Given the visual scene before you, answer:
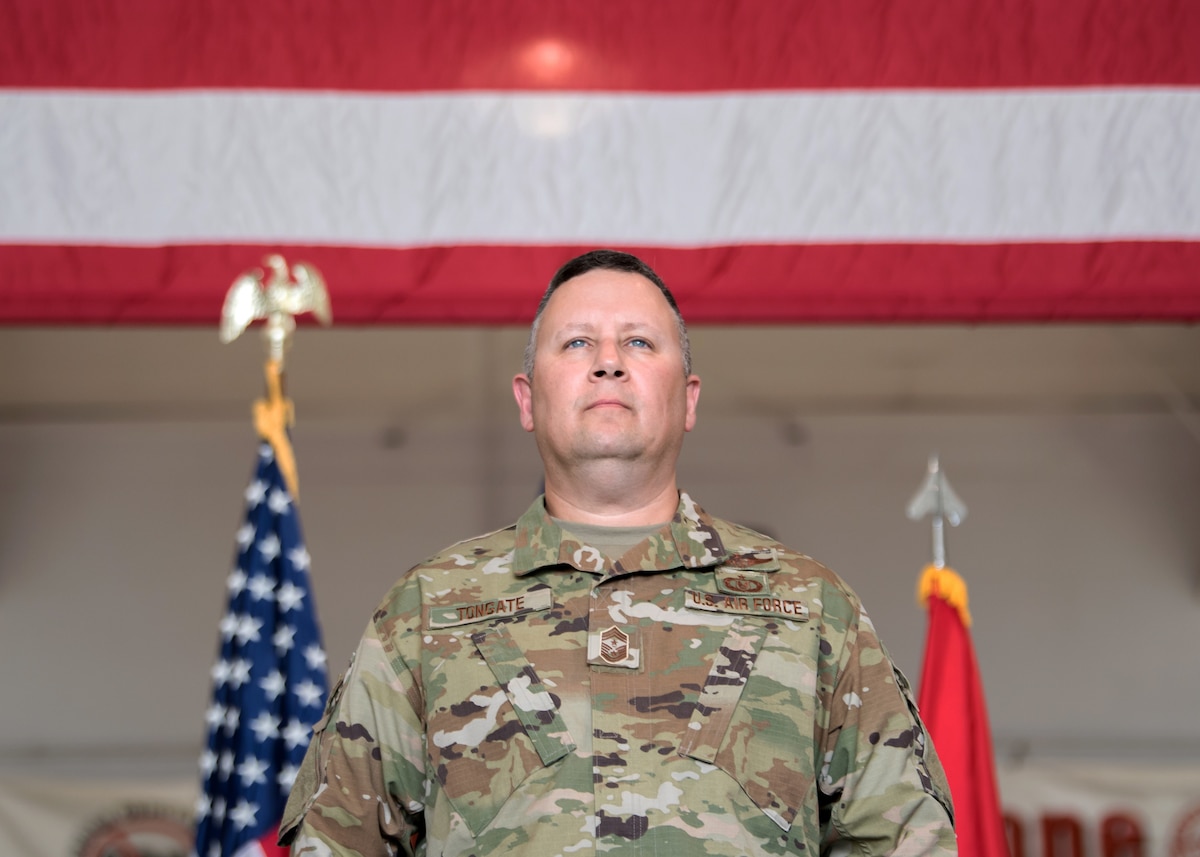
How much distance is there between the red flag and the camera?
1.82m

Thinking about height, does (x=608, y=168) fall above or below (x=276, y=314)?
above

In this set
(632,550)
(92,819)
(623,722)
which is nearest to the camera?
(623,722)

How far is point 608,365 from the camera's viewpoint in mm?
1229

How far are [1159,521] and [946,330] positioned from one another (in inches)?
36.0

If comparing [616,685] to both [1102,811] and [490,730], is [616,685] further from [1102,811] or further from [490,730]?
[1102,811]

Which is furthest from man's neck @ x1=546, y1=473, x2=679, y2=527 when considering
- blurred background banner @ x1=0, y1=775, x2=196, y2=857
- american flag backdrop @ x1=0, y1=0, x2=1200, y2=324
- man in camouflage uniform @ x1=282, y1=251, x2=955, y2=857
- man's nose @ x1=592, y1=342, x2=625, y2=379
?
blurred background banner @ x1=0, y1=775, x2=196, y2=857

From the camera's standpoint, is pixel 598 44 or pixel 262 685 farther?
pixel 598 44

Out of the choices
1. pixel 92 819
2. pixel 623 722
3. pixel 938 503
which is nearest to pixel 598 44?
pixel 938 503

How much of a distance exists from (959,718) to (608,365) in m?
0.92

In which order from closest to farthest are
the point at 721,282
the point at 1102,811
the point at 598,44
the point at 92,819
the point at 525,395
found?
1. the point at 525,395
2. the point at 721,282
3. the point at 598,44
4. the point at 1102,811
5. the point at 92,819

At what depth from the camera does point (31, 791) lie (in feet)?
11.8

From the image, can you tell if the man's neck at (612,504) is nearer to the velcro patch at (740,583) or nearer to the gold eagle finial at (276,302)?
the velcro patch at (740,583)

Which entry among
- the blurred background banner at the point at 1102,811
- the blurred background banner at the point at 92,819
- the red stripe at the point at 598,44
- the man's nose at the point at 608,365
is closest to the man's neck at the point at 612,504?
the man's nose at the point at 608,365

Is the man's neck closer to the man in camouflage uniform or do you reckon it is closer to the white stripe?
the man in camouflage uniform
